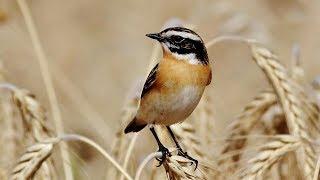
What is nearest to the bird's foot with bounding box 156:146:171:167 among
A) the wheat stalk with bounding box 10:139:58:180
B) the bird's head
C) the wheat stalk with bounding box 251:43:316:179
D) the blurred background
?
the bird's head

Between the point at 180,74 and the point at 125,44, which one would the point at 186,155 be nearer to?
the point at 180,74

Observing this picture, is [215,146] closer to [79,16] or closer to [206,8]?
[206,8]

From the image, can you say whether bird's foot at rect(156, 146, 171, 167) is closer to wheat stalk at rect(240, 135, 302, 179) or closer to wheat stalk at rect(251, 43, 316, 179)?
wheat stalk at rect(240, 135, 302, 179)

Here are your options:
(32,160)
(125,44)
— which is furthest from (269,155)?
(125,44)

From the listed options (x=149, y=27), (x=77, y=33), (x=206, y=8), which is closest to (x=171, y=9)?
(x=149, y=27)

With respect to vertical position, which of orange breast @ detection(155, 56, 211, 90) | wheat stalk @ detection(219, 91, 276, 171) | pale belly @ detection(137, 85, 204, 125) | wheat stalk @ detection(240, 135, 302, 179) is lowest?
wheat stalk @ detection(240, 135, 302, 179)

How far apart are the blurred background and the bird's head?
283cm

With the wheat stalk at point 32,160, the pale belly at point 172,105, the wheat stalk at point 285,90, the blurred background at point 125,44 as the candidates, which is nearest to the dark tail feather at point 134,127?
the pale belly at point 172,105

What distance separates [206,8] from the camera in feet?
21.1

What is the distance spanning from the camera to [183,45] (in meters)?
3.25

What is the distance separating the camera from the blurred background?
696 centimetres

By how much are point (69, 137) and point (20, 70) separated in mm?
2954

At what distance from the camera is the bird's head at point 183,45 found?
324cm

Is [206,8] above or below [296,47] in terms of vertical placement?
above
